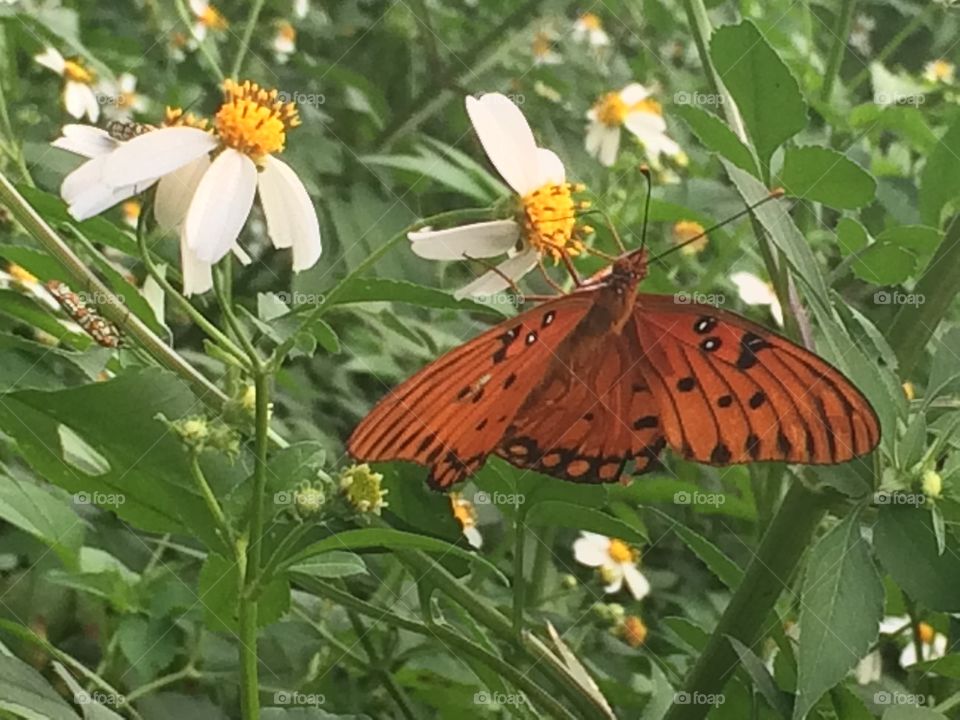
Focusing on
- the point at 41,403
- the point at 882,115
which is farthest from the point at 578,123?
the point at 41,403

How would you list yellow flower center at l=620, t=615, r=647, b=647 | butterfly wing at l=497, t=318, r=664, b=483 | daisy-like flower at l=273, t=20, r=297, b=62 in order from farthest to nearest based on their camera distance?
daisy-like flower at l=273, t=20, r=297, b=62 < yellow flower center at l=620, t=615, r=647, b=647 < butterfly wing at l=497, t=318, r=664, b=483

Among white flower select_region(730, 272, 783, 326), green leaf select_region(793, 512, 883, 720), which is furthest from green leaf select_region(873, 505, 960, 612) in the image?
white flower select_region(730, 272, 783, 326)

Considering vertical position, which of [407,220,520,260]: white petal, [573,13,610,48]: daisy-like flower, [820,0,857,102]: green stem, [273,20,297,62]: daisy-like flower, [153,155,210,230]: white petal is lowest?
[820,0,857,102]: green stem

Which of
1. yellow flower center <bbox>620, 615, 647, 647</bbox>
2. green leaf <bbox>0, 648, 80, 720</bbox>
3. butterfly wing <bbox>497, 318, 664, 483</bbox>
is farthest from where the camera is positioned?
yellow flower center <bbox>620, 615, 647, 647</bbox>

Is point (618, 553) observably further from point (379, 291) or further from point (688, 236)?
point (379, 291)

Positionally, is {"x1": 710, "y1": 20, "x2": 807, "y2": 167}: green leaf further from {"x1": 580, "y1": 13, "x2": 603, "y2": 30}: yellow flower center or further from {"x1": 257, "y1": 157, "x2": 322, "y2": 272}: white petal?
{"x1": 580, "y1": 13, "x2": 603, "y2": 30}: yellow flower center

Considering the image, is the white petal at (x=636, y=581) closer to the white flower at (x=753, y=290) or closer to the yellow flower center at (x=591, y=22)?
the white flower at (x=753, y=290)

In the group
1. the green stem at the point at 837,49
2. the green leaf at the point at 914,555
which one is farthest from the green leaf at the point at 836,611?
the green stem at the point at 837,49
